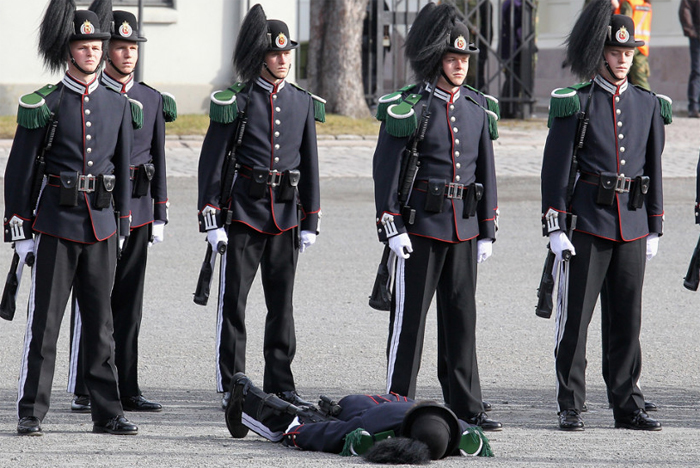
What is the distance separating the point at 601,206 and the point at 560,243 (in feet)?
0.92

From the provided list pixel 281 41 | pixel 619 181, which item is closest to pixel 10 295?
pixel 281 41

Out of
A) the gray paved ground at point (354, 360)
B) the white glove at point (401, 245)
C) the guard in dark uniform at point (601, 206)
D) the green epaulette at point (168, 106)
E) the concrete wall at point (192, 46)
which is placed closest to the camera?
the gray paved ground at point (354, 360)

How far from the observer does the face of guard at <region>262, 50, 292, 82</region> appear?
659 centimetres

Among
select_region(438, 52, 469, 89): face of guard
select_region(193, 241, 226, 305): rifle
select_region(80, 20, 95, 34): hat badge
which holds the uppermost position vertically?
select_region(80, 20, 95, 34): hat badge

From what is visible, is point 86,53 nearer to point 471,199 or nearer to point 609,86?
point 471,199

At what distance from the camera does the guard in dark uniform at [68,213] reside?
5711 mm

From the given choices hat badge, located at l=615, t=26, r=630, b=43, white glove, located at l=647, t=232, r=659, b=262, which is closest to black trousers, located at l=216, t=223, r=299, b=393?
white glove, located at l=647, t=232, r=659, b=262

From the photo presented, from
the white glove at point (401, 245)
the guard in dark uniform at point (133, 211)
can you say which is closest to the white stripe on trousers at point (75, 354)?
the guard in dark uniform at point (133, 211)

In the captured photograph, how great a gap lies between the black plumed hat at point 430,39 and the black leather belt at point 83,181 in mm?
1652

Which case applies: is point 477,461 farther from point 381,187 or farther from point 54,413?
point 54,413

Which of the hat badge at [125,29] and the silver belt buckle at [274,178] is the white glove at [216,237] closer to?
the silver belt buckle at [274,178]

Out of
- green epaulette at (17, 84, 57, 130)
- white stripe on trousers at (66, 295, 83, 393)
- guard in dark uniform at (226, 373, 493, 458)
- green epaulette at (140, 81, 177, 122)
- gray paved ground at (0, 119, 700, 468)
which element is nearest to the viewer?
guard in dark uniform at (226, 373, 493, 458)

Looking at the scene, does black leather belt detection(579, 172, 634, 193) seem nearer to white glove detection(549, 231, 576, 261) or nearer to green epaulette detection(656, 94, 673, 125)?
white glove detection(549, 231, 576, 261)

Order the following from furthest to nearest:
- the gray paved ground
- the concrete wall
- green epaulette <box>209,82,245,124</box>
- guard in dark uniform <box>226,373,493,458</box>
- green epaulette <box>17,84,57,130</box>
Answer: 1. the concrete wall
2. green epaulette <box>209,82,245,124</box>
3. green epaulette <box>17,84,57,130</box>
4. the gray paved ground
5. guard in dark uniform <box>226,373,493,458</box>
